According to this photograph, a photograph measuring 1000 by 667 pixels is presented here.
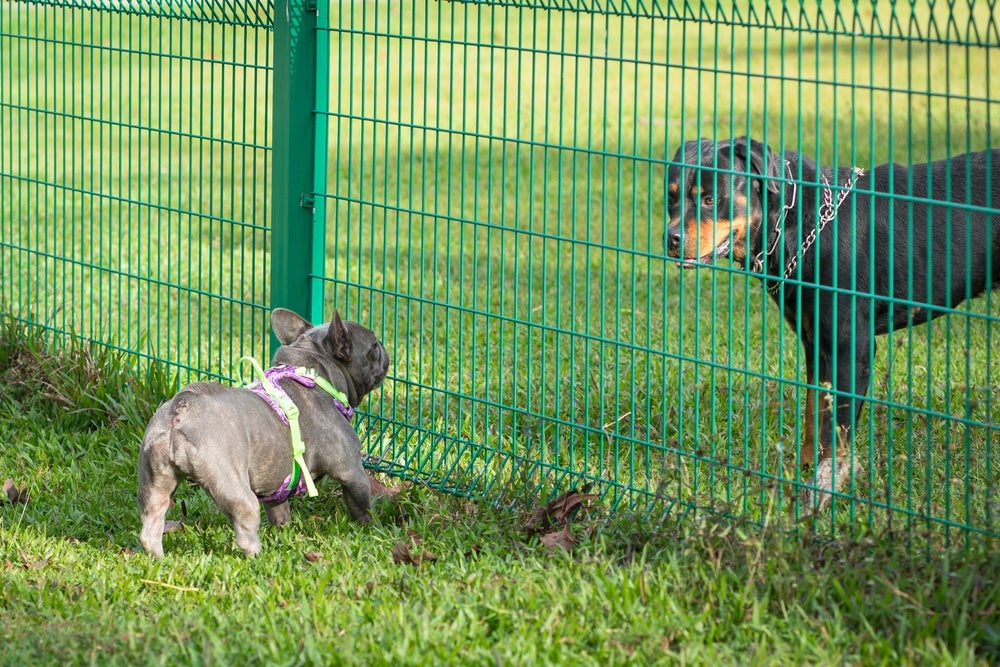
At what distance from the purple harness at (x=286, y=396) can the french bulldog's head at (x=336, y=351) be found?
0.24 feet

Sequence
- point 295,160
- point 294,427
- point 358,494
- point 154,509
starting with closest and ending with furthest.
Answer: point 154,509 < point 294,427 < point 358,494 < point 295,160

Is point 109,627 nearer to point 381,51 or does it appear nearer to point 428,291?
point 428,291

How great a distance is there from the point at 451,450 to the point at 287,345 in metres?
0.88

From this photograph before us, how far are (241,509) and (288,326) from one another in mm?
976

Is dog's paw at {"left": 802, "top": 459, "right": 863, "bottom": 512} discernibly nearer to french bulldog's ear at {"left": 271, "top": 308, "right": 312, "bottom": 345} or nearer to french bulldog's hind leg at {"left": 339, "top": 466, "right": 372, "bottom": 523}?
french bulldog's hind leg at {"left": 339, "top": 466, "right": 372, "bottom": 523}

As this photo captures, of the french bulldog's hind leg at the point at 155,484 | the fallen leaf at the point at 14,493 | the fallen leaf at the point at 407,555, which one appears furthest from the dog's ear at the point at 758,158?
the fallen leaf at the point at 14,493

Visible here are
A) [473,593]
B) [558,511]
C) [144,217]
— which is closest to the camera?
[473,593]

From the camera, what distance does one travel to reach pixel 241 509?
478 cm

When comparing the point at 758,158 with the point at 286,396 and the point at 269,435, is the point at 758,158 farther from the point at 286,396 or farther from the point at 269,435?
the point at 269,435

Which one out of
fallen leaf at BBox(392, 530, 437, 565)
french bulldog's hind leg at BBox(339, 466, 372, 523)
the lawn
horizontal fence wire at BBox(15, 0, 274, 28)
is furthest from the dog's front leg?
horizontal fence wire at BBox(15, 0, 274, 28)

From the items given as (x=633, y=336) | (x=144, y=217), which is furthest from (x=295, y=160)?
(x=144, y=217)

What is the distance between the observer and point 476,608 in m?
4.29

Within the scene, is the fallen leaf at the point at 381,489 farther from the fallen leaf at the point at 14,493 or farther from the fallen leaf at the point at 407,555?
the fallen leaf at the point at 14,493

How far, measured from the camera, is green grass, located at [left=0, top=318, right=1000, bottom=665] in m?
3.93
